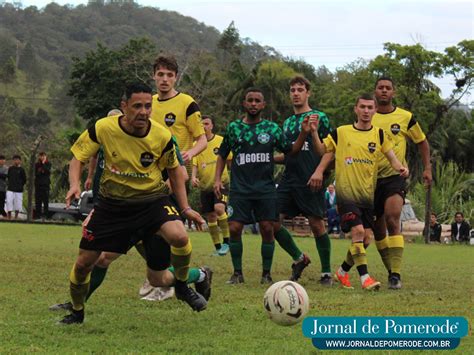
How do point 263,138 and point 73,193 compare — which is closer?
point 73,193

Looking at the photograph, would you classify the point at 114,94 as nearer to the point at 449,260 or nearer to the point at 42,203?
the point at 42,203

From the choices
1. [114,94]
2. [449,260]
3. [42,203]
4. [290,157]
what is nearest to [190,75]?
[114,94]

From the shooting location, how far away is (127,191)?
6.50m

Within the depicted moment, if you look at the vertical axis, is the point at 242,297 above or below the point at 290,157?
below

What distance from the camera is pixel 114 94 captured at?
58.2m

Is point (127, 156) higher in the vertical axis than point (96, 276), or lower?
higher

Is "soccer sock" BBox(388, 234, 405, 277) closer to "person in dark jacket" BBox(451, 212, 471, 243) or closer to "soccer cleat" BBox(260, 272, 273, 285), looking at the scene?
"soccer cleat" BBox(260, 272, 273, 285)

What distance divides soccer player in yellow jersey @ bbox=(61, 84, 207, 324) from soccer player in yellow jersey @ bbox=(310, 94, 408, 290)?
3.30 m

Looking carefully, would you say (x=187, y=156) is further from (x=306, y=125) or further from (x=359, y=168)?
(x=359, y=168)

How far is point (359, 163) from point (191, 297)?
3.49 m

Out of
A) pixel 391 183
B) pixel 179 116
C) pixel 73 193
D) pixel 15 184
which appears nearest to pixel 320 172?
pixel 391 183

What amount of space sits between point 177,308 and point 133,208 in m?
1.40

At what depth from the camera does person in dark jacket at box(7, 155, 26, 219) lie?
24.4 meters

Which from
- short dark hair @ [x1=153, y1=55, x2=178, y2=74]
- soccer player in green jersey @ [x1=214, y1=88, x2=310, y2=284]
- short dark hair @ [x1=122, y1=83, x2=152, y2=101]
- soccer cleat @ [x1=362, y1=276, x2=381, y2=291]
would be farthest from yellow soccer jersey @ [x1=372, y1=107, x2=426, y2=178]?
short dark hair @ [x1=122, y1=83, x2=152, y2=101]
